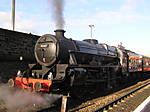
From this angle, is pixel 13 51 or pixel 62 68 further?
pixel 13 51

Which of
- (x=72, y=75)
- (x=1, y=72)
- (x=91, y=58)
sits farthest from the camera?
(x=1, y=72)

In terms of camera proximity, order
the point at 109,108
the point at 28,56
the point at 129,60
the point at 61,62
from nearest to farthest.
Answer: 1. the point at 109,108
2. the point at 61,62
3. the point at 28,56
4. the point at 129,60

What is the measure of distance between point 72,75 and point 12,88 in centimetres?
275

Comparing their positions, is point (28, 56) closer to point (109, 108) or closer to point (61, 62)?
point (61, 62)

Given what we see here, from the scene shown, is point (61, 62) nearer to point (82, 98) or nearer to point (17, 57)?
point (82, 98)

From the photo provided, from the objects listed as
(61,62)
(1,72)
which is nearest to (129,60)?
(61,62)

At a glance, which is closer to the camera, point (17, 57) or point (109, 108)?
point (109, 108)

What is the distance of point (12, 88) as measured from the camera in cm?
864

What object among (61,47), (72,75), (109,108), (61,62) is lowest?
(109,108)

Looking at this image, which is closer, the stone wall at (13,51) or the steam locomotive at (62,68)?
the steam locomotive at (62,68)

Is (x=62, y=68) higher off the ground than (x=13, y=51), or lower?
lower

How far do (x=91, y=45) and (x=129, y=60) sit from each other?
22.4 ft

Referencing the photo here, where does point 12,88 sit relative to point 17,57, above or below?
below

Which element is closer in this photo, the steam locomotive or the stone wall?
the steam locomotive
